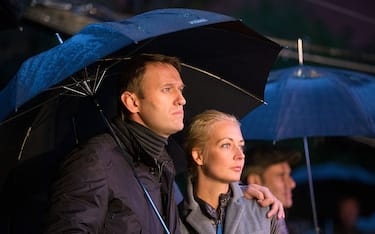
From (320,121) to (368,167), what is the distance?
386 cm

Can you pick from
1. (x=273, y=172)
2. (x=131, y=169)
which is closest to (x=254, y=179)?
(x=273, y=172)

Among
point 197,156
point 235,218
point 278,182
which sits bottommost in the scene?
point 278,182

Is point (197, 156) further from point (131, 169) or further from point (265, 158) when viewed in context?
point (265, 158)

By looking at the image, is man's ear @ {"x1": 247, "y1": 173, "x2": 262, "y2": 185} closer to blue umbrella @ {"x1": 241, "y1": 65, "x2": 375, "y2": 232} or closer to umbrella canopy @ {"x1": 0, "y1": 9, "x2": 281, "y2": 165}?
blue umbrella @ {"x1": 241, "y1": 65, "x2": 375, "y2": 232}

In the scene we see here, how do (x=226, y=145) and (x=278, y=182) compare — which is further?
(x=278, y=182)

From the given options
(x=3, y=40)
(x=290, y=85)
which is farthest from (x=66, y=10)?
(x=290, y=85)

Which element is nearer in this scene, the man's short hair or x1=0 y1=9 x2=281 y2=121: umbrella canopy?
x1=0 y1=9 x2=281 y2=121: umbrella canopy

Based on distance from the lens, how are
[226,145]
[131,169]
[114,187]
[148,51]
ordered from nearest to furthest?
[114,187] → [131,169] → [148,51] → [226,145]

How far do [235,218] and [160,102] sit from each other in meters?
0.67

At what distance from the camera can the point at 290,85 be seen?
5195mm

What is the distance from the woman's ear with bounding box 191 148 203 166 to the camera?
12.6 feet

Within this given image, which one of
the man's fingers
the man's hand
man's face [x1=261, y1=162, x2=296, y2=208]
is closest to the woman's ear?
the man's hand

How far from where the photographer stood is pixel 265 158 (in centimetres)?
511

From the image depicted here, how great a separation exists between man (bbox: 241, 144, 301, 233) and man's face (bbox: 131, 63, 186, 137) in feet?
5.39
